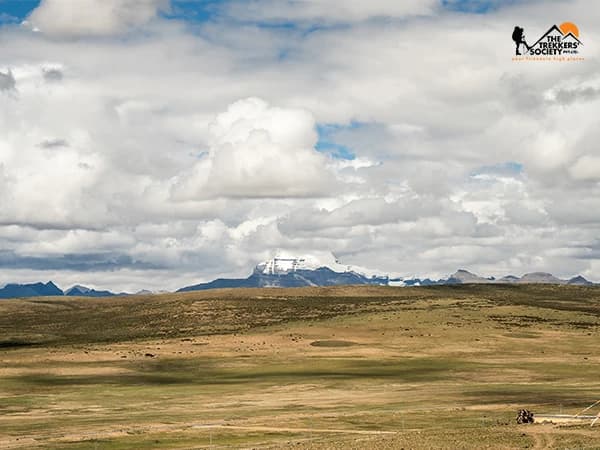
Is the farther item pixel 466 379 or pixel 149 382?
pixel 149 382

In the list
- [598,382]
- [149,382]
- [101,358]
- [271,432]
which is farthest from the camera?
[101,358]

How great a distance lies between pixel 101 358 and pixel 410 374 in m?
55.4

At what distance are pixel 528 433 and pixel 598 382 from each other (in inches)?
1736

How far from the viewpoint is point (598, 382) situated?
338 ft

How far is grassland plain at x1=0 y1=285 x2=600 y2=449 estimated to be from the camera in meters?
67.1

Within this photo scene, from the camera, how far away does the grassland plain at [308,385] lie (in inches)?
2640

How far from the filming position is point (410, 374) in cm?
11925

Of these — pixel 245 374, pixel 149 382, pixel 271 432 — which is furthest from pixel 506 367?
pixel 271 432

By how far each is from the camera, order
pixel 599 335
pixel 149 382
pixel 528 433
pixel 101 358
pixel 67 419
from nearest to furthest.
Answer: pixel 528 433
pixel 67 419
pixel 149 382
pixel 101 358
pixel 599 335

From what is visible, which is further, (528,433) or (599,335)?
(599,335)

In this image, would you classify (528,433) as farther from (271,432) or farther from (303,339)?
(303,339)

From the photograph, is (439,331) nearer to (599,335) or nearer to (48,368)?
(599,335)

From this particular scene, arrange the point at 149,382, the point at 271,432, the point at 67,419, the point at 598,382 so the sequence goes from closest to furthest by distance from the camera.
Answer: the point at 271,432, the point at 67,419, the point at 598,382, the point at 149,382

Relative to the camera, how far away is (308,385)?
10644cm
